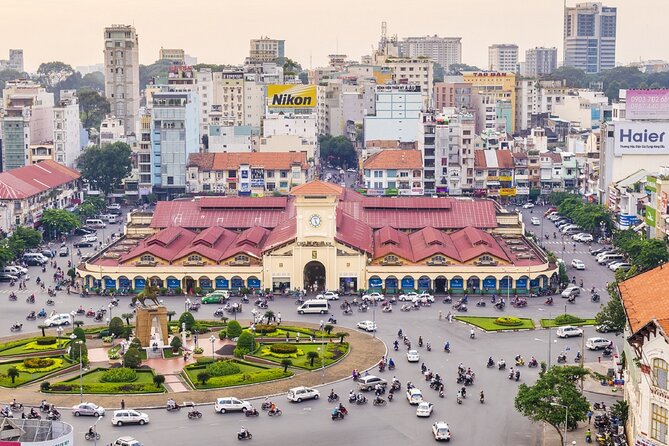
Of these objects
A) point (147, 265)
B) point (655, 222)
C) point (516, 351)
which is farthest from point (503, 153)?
point (516, 351)

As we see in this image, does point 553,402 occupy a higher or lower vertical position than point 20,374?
higher

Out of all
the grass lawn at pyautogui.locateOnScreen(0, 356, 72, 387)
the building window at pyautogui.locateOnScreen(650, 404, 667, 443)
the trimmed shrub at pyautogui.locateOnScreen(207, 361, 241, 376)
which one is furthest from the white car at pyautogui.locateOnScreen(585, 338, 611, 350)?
the grass lawn at pyautogui.locateOnScreen(0, 356, 72, 387)

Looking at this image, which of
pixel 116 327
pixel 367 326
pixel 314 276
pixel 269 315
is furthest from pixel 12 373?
pixel 314 276

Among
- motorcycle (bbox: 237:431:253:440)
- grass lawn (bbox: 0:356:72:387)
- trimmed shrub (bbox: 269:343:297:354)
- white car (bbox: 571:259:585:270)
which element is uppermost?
white car (bbox: 571:259:585:270)

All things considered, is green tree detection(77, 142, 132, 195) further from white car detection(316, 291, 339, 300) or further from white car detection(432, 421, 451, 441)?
white car detection(432, 421, 451, 441)

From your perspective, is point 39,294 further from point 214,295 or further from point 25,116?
point 25,116

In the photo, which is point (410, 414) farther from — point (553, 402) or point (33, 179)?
point (33, 179)
